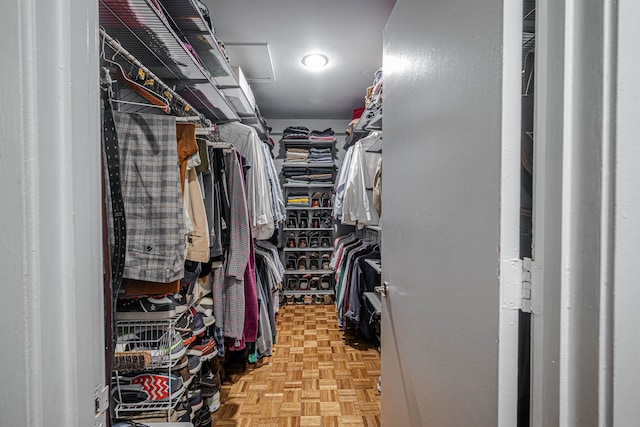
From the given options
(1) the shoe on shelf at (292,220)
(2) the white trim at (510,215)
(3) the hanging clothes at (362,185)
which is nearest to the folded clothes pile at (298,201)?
(1) the shoe on shelf at (292,220)

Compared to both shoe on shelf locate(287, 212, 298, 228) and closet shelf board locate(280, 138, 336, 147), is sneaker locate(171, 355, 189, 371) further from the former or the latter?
closet shelf board locate(280, 138, 336, 147)

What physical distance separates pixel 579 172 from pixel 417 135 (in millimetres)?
543

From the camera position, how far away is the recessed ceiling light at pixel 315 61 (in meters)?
2.33

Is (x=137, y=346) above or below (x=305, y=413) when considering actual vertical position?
above

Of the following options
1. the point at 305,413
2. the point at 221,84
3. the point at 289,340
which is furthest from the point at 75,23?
the point at 289,340

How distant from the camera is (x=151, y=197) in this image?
3.76ft

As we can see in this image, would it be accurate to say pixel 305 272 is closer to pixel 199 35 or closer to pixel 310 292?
pixel 310 292

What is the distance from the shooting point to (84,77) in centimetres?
49

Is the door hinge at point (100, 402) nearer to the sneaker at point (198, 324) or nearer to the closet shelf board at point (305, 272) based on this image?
Answer: the sneaker at point (198, 324)

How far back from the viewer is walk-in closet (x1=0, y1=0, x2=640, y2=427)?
16.8 inches

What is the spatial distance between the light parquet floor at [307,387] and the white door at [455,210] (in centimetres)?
73

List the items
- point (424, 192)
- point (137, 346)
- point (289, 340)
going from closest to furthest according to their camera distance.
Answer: point (424, 192) < point (137, 346) < point (289, 340)

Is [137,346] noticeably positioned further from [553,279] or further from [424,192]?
[553,279]

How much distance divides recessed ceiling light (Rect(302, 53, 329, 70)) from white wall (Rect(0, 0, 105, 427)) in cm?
201
